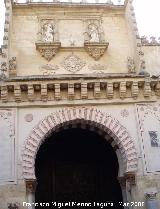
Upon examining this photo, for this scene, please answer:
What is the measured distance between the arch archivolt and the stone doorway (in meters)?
1.00

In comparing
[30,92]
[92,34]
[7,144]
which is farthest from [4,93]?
[92,34]

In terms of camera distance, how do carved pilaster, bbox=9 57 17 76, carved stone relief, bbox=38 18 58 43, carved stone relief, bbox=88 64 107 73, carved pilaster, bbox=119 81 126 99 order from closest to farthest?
carved pilaster, bbox=119 81 126 99 → carved pilaster, bbox=9 57 17 76 → carved stone relief, bbox=88 64 107 73 → carved stone relief, bbox=38 18 58 43

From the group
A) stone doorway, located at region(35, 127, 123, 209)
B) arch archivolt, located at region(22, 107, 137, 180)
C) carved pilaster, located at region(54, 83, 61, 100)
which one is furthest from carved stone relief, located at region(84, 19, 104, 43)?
stone doorway, located at region(35, 127, 123, 209)

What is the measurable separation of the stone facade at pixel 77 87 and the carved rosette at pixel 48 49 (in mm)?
25

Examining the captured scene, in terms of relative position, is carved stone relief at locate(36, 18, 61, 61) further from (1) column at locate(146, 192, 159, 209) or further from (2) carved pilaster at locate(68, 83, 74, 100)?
(1) column at locate(146, 192, 159, 209)

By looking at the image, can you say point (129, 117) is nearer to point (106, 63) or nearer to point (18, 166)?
point (106, 63)

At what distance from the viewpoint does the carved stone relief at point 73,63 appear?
952 centimetres

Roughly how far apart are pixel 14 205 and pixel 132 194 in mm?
2442

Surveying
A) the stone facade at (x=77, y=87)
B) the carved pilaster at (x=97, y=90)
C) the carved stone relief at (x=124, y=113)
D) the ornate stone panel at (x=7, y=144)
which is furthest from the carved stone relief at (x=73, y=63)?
the ornate stone panel at (x=7, y=144)

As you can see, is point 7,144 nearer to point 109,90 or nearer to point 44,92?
point 44,92

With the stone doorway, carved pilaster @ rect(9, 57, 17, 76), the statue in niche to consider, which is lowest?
the stone doorway

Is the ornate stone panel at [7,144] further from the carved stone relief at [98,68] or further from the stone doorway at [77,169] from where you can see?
the carved stone relief at [98,68]

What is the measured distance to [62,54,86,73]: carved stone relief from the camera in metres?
9.52

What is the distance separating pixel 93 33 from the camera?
398 inches
